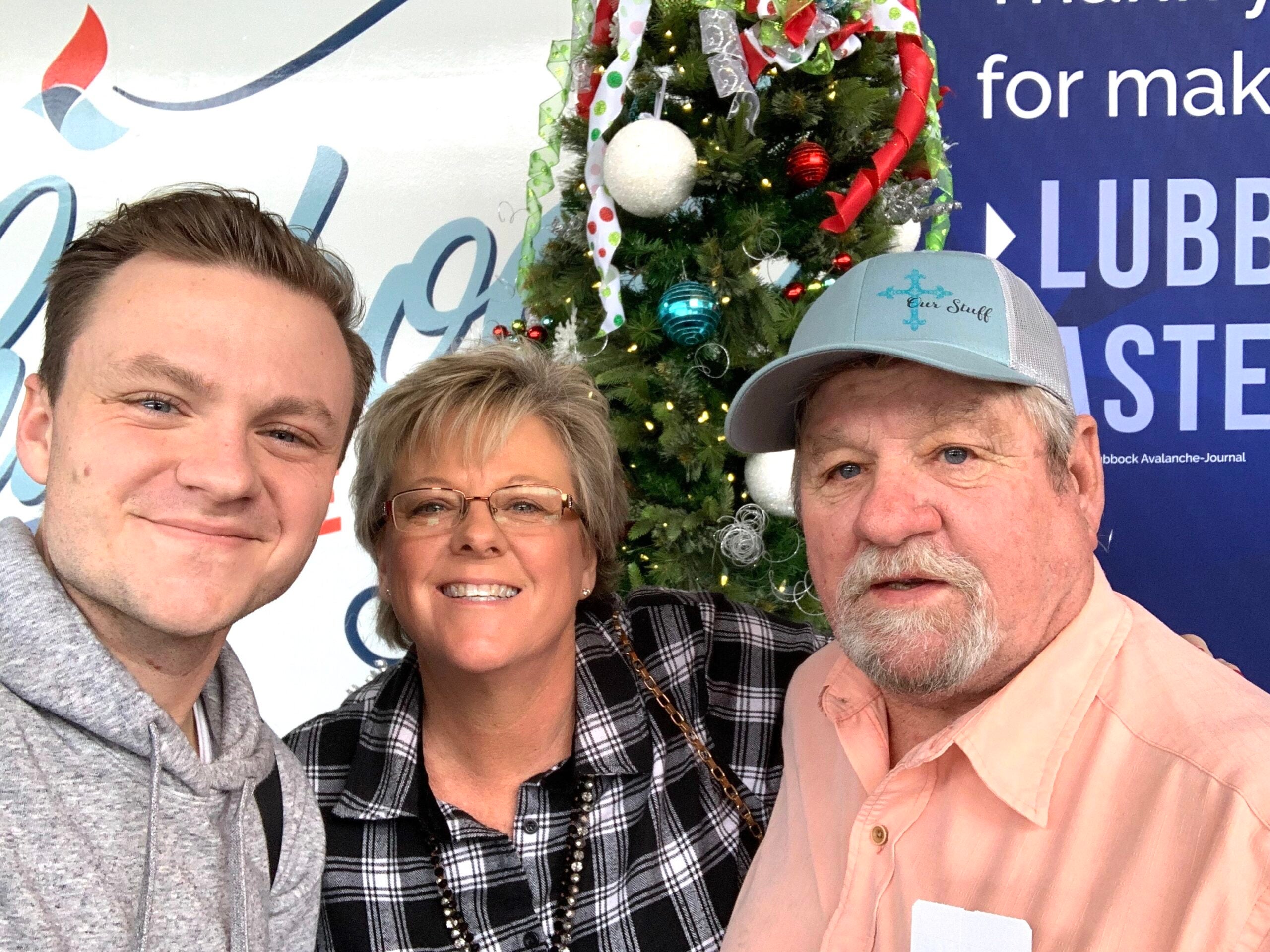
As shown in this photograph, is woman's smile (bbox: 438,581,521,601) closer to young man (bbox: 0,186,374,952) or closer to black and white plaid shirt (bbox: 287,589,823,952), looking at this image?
black and white plaid shirt (bbox: 287,589,823,952)

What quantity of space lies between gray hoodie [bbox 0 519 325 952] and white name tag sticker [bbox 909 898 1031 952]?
0.80m

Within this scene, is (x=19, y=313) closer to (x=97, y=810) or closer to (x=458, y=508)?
(x=458, y=508)

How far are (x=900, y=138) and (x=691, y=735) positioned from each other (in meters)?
1.47

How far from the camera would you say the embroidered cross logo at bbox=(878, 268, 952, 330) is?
130 cm

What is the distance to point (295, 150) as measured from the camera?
3686mm

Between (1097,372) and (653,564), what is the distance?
5.65 feet

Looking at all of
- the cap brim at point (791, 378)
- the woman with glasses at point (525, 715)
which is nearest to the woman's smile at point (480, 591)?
the woman with glasses at point (525, 715)

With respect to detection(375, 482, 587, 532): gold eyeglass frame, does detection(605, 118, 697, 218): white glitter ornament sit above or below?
above

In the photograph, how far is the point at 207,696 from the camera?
4.81 feet

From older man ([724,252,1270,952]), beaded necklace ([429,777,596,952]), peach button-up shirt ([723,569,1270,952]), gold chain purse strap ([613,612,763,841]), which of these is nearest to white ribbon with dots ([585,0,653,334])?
gold chain purse strap ([613,612,763,841])

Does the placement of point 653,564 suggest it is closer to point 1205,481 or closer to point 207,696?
point 207,696

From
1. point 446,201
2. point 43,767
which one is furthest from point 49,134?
point 43,767

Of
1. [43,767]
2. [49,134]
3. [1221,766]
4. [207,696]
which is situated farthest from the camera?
[49,134]

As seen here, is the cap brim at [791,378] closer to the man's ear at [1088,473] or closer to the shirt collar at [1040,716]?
the man's ear at [1088,473]
